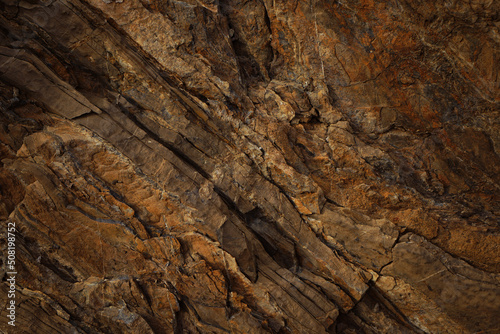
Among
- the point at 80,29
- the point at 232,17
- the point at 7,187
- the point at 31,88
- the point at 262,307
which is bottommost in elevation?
the point at 7,187

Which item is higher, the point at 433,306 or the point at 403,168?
the point at 403,168

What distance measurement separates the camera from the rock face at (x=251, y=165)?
9266mm

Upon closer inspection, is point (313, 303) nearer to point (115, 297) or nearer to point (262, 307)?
point (262, 307)

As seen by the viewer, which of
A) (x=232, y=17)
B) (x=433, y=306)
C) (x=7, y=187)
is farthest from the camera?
(x=232, y=17)

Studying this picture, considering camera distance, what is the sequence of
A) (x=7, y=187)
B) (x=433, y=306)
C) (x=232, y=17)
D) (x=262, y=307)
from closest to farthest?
(x=7, y=187)
(x=262, y=307)
(x=433, y=306)
(x=232, y=17)

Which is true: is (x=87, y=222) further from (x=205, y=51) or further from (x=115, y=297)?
(x=205, y=51)

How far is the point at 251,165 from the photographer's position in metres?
10.8

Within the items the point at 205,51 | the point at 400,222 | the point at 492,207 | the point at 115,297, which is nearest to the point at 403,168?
the point at 400,222

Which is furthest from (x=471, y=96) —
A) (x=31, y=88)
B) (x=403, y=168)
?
(x=31, y=88)

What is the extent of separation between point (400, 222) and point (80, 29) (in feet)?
38.4

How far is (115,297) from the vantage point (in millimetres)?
9148

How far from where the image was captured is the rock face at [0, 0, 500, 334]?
9266mm

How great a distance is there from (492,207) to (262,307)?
26.7 feet

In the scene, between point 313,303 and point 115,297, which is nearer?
point 115,297
